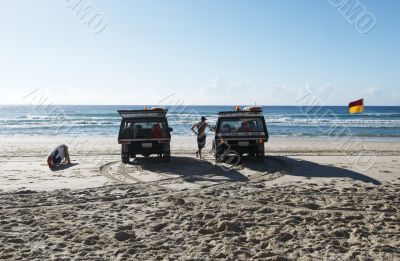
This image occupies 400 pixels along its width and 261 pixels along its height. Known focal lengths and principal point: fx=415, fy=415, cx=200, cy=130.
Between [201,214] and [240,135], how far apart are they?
21.6 ft

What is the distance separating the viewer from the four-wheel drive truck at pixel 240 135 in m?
12.9

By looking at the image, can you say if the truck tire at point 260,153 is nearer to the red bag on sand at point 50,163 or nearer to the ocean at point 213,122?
the red bag on sand at point 50,163

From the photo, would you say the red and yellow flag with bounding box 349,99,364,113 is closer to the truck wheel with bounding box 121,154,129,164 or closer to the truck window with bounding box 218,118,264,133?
the truck window with bounding box 218,118,264,133

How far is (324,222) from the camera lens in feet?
20.0

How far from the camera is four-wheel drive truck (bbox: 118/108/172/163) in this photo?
13000 mm

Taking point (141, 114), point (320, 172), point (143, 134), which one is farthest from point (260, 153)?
point (141, 114)

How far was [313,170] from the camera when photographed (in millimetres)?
11664

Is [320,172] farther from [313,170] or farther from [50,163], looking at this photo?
[50,163]

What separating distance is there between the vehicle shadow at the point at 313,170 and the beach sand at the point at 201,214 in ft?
0.09

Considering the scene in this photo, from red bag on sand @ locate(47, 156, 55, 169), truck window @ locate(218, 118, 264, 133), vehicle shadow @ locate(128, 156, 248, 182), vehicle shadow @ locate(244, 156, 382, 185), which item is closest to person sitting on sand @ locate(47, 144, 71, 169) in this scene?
red bag on sand @ locate(47, 156, 55, 169)

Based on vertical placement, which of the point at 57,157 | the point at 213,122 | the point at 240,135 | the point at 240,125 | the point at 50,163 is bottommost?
the point at 50,163

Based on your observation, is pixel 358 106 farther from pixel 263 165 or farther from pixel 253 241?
pixel 253 241

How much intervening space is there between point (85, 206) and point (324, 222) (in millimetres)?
4001

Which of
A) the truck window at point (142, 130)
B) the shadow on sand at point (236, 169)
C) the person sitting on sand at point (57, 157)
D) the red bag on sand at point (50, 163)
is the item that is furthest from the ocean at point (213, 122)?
the red bag on sand at point (50, 163)
